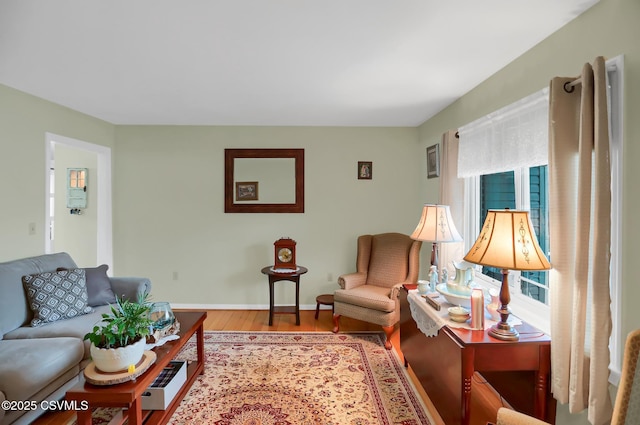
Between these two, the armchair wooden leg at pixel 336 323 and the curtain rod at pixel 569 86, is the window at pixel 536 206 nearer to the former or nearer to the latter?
the curtain rod at pixel 569 86

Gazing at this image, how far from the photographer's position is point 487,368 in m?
1.62

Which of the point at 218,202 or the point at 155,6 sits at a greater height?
the point at 155,6

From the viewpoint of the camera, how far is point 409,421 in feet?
6.56

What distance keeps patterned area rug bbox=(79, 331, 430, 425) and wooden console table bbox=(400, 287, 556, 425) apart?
14.7 inches

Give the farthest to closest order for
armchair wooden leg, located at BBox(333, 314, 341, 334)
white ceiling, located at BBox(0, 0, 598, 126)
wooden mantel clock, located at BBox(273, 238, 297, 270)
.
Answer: wooden mantel clock, located at BBox(273, 238, 297, 270)
armchair wooden leg, located at BBox(333, 314, 341, 334)
white ceiling, located at BBox(0, 0, 598, 126)

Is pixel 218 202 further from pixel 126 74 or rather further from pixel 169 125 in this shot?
pixel 126 74

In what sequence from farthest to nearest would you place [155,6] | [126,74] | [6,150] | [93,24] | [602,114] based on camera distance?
[6,150] < [126,74] < [93,24] < [155,6] < [602,114]

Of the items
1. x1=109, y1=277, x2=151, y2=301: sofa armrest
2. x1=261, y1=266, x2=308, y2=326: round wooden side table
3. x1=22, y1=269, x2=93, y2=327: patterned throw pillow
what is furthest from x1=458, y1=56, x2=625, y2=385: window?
x1=22, y1=269, x2=93, y2=327: patterned throw pillow

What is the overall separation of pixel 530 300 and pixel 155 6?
2.84 meters

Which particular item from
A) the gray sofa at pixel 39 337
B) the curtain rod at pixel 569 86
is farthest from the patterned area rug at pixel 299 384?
the curtain rod at pixel 569 86

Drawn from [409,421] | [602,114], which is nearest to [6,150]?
[409,421]

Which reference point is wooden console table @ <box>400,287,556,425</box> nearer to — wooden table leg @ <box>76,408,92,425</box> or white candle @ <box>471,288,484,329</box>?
white candle @ <box>471,288,484,329</box>

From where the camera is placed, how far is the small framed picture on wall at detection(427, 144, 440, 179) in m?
3.42

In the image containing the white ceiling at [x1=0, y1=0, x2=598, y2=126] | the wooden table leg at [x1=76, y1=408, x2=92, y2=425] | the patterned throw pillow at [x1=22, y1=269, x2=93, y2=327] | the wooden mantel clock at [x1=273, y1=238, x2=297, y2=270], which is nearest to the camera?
the wooden table leg at [x1=76, y1=408, x2=92, y2=425]
